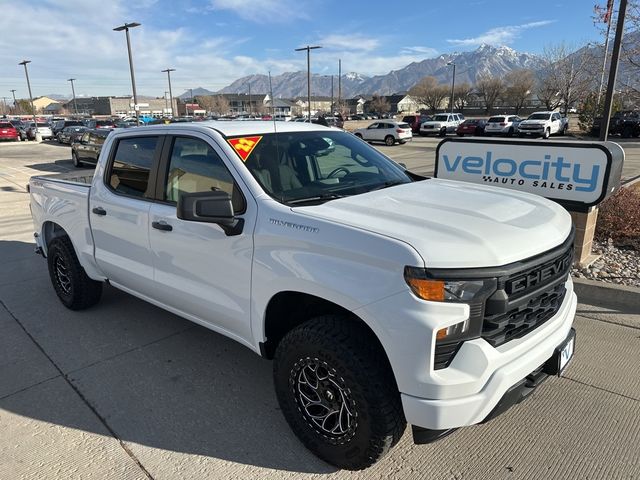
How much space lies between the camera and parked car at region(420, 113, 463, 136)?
38.4 m

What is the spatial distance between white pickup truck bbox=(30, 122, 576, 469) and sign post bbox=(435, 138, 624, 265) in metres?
2.39

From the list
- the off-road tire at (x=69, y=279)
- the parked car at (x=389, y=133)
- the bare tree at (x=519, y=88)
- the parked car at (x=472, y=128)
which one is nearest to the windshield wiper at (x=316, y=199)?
the off-road tire at (x=69, y=279)

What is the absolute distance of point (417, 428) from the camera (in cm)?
228

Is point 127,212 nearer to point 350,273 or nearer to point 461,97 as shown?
point 350,273

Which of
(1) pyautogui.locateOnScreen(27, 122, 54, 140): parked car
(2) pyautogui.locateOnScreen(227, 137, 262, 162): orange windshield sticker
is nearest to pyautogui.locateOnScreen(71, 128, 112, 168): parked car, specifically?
(2) pyautogui.locateOnScreen(227, 137, 262, 162): orange windshield sticker

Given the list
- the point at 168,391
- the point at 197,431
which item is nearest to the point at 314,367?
the point at 197,431

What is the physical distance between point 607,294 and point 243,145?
12.5ft

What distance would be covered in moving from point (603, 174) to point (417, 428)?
12.8ft

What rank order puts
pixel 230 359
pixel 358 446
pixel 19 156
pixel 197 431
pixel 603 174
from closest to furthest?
pixel 358 446, pixel 197 431, pixel 230 359, pixel 603 174, pixel 19 156

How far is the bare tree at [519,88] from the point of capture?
71.6m

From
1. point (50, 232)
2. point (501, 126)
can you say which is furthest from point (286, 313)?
point (501, 126)

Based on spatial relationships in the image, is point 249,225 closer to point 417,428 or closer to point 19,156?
point 417,428

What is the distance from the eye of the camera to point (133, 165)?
3.83m

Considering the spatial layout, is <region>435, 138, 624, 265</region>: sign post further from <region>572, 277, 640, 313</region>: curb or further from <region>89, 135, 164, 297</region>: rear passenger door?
<region>89, 135, 164, 297</region>: rear passenger door
